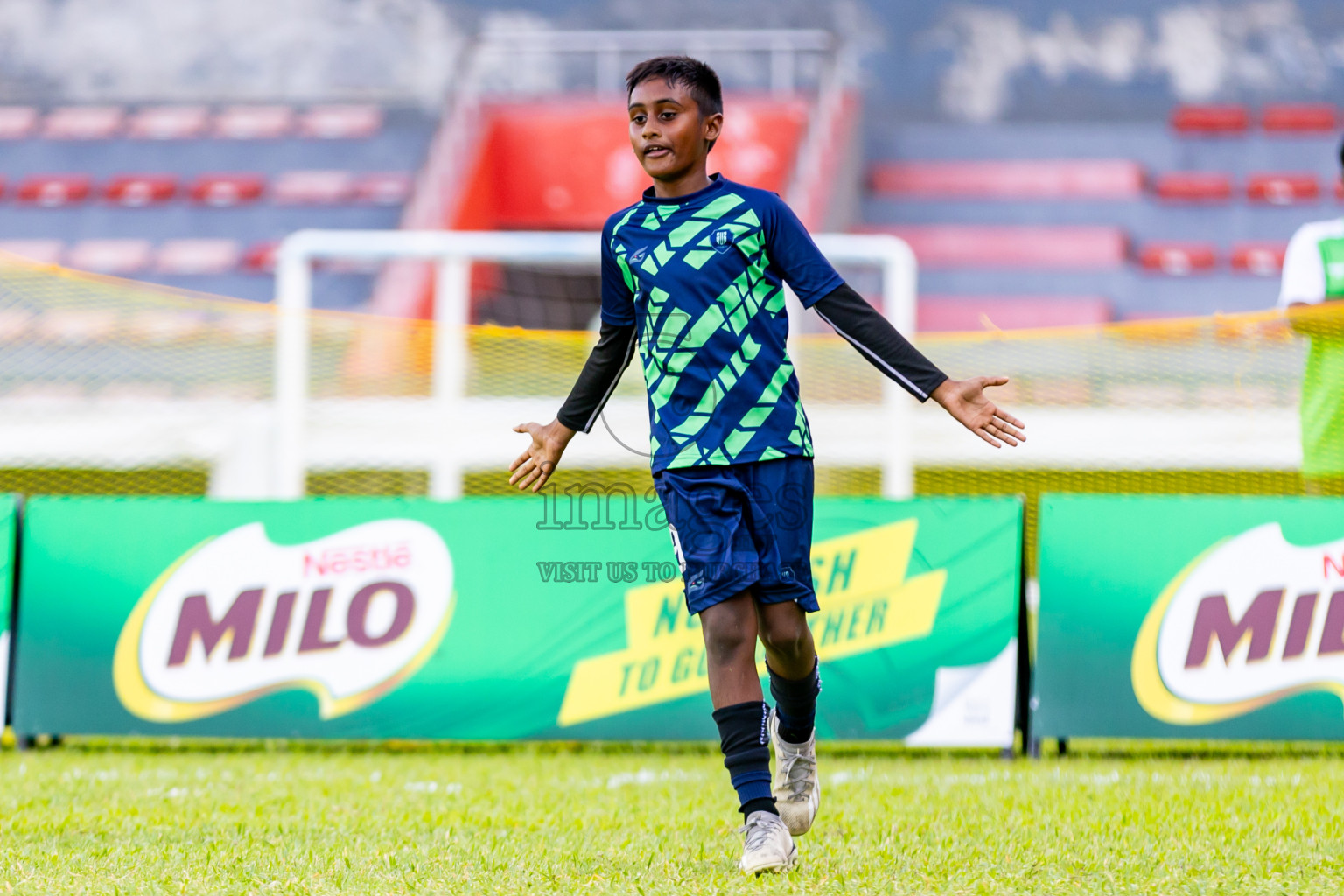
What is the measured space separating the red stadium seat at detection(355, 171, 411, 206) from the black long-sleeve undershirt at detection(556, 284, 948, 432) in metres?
14.7

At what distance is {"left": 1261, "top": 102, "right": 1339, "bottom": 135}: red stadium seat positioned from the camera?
1838 cm

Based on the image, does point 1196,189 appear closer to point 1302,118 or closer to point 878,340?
point 1302,118

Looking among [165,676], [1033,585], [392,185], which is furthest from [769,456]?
[392,185]

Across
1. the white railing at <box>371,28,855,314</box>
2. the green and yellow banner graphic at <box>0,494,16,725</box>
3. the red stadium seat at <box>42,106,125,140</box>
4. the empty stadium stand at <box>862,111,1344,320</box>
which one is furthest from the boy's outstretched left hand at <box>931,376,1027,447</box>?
the red stadium seat at <box>42,106,125,140</box>

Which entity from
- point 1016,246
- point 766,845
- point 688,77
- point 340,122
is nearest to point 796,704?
point 766,845

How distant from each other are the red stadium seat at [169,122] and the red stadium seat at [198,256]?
6.89 feet

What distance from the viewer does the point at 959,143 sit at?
1855 cm

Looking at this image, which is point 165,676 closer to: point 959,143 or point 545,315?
point 545,315

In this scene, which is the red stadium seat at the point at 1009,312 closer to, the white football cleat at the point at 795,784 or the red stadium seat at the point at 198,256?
the red stadium seat at the point at 198,256

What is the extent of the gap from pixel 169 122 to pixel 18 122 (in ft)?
6.67

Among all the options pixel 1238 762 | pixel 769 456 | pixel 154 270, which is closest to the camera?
pixel 769 456

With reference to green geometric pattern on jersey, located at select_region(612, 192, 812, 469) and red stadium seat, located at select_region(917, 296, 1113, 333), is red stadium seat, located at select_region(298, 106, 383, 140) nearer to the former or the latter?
red stadium seat, located at select_region(917, 296, 1113, 333)

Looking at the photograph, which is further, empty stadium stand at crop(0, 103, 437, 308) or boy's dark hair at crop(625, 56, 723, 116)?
empty stadium stand at crop(0, 103, 437, 308)

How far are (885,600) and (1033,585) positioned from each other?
1.23 meters
